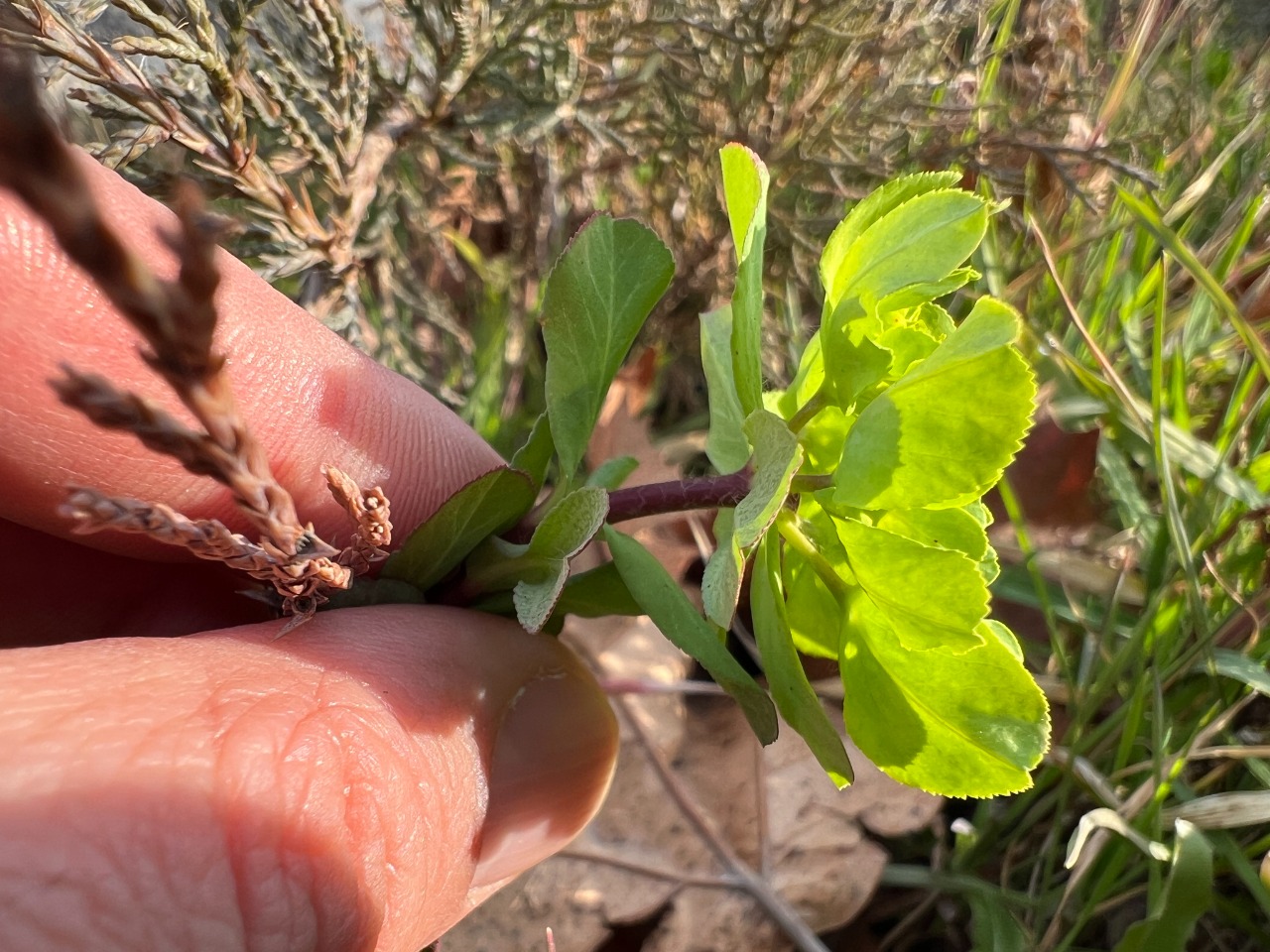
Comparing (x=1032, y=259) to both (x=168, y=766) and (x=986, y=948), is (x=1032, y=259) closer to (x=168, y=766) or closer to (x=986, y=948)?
(x=986, y=948)

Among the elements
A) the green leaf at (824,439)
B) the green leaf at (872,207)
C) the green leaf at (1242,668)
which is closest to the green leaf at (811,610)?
the green leaf at (824,439)

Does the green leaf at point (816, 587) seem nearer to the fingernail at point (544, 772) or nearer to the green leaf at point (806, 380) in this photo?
the green leaf at point (806, 380)

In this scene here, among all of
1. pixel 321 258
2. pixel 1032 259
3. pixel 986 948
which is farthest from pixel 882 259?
pixel 1032 259

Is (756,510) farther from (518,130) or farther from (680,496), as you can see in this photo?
(518,130)

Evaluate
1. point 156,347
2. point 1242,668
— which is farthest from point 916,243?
point 1242,668

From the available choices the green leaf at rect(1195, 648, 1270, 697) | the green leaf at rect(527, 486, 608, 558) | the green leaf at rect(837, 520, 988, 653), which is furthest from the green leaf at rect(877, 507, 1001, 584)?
the green leaf at rect(1195, 648, 1270, 697)

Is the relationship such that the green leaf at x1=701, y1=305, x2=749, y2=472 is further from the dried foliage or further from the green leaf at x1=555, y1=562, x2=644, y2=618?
the dried foliage
